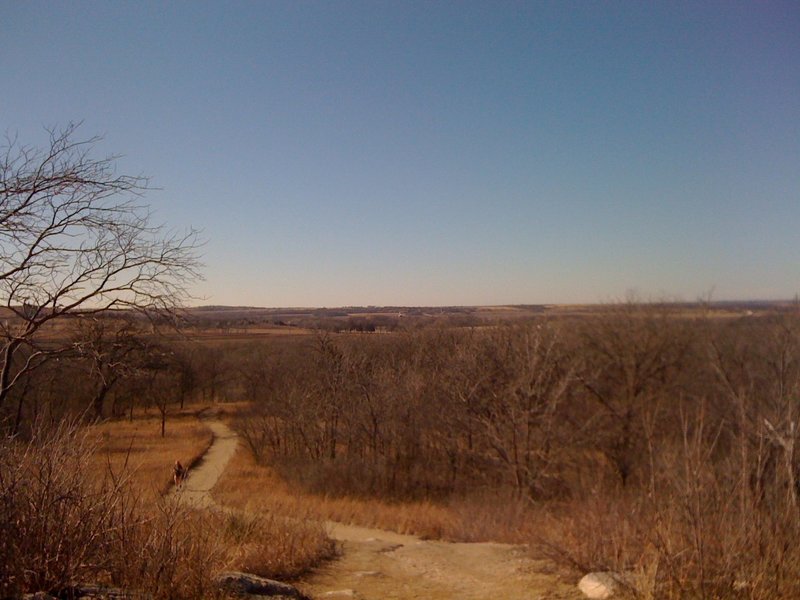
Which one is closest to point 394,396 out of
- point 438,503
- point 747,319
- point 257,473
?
point 438,503

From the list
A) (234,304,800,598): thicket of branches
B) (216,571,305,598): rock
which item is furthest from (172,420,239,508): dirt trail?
(216,571,305,598): rock

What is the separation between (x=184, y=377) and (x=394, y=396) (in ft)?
62.5

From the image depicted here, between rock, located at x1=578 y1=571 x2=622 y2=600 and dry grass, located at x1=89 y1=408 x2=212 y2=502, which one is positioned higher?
rock, located at x1=578 y1=571 x2=622 y2=600

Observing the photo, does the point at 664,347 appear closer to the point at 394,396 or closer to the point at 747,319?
the point at 747,319

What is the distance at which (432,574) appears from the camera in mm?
9062

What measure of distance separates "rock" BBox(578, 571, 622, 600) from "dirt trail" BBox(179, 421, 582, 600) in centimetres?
15

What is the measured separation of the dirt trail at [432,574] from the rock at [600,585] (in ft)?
0.51

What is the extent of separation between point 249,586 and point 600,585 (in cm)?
352

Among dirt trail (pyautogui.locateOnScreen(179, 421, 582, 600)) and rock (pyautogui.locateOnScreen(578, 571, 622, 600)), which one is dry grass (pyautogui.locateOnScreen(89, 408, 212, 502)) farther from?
rock (pyautogui.locateOnScreen(578, 571, 622, 600))

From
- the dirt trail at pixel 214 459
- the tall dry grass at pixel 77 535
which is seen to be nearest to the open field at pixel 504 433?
the tall dry grass at pixel 77 535

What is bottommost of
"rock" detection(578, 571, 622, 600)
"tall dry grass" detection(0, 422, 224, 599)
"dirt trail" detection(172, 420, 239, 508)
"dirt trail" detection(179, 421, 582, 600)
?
"dirt trail" detection(172, 420, 239, 508)

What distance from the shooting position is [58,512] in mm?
4312

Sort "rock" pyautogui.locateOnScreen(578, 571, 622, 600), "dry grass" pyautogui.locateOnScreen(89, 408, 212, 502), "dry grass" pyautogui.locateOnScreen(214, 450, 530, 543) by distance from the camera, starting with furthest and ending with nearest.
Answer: "dry grass" pyautogui.locateOnScreen(89, 408, 212, 502), "dry grass" pyautogui.locateOnScreen(214, 450, 530, 543), "rock" pyautogui.locateOnScreen(578, 571, 622, 600)

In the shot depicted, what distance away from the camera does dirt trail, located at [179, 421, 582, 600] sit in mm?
7246
